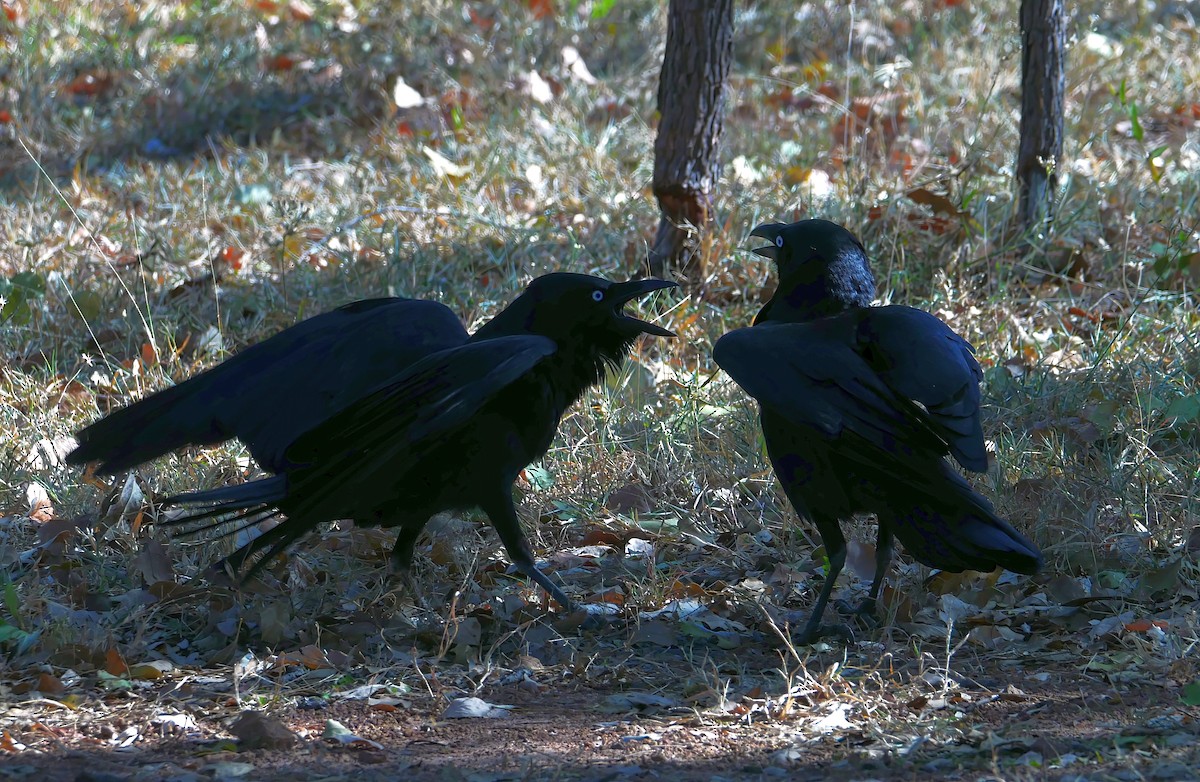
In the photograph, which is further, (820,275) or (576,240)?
(576,240)

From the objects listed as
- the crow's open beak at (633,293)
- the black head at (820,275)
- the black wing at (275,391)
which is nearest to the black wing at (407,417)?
the black wing at (275,391)

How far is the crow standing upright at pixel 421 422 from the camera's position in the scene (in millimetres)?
3500

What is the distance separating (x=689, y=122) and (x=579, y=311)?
2260 millimetres

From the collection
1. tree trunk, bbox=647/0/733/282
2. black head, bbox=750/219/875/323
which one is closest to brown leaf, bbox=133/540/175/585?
black head, bbox=750/219/875/323

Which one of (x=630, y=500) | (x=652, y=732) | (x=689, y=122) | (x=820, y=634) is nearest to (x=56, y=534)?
(x=630, y=500)

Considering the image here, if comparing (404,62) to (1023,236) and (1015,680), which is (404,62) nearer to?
(1023,236)

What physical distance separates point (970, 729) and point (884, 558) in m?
0.85

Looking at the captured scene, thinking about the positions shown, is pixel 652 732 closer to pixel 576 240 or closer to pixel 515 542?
pixel 515 542

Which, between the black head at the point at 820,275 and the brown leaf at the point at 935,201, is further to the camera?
the brown leaf at the point at 935,201

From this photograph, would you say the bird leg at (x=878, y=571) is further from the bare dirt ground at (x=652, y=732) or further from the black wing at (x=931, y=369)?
the black wing at (x=931, y=369)

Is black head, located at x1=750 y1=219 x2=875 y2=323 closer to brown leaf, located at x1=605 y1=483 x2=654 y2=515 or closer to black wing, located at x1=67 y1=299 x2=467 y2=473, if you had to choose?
brown leaf, located at x1=605 y1=483 x2=654 y2=515

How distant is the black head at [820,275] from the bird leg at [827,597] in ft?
2.26

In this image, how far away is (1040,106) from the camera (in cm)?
607

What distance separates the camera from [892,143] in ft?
24.9
